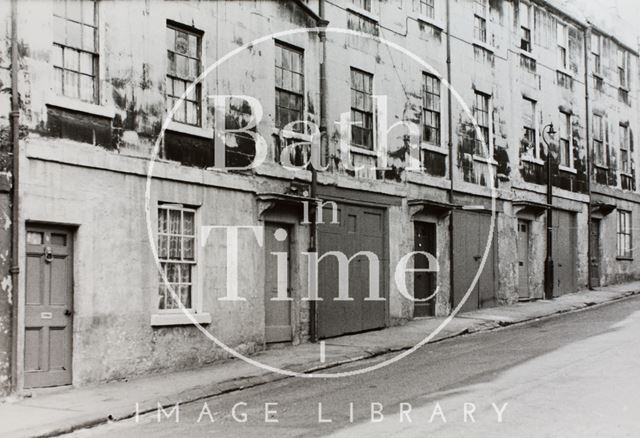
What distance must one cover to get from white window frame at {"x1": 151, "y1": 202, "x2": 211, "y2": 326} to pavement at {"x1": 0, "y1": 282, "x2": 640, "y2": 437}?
0.82 m

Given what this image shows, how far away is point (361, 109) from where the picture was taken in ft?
61.8

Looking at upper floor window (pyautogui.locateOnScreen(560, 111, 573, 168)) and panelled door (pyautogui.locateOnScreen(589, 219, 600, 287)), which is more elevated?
upper floor window (pyautogui.locateOnScreen(560, 111, 573, 168))

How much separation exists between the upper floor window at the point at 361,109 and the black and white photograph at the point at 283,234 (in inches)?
2.2

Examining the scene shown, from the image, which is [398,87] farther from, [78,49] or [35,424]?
[35,424]

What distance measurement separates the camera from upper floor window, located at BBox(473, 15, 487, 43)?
23.1m

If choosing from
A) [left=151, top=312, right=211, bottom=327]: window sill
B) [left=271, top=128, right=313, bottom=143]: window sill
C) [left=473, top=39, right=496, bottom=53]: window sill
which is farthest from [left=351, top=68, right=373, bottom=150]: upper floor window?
[left=151, top=312, right=211, bottom=327]: window sill

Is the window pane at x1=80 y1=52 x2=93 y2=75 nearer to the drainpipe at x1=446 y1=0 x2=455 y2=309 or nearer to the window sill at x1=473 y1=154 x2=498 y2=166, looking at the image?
the drainpipe at x1=446 y1=0 x2=455 y2=309

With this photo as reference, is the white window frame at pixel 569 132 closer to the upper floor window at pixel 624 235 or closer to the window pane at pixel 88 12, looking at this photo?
the upper floor window at pixel 624 235

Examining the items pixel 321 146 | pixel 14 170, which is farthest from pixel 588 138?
pixel 14 170

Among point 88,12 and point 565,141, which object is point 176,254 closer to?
point 88,12

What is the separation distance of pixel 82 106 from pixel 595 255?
2010 cm

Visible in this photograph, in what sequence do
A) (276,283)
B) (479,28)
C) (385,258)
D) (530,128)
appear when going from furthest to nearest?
1. (530,128)
2. (479,28)
3. (385,258)
4. (276,283)

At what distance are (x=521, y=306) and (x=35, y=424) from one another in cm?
1563

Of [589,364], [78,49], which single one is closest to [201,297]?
[78,49]
